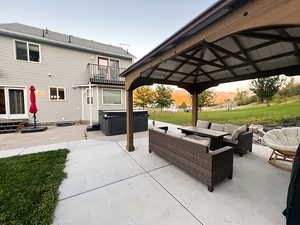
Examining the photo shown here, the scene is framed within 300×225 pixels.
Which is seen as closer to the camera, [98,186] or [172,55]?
[172,55]

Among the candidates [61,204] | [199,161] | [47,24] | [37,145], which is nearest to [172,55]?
[199,161]

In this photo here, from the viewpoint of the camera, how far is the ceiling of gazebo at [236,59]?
95.9 inches

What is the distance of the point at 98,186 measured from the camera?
8.32ft

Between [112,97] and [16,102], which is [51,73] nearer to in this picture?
[16,102]

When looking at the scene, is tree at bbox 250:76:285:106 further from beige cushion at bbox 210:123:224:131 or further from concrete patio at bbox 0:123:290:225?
concrete patio at bbox 0:123:290:225

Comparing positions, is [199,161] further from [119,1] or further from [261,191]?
Result: [119,1]

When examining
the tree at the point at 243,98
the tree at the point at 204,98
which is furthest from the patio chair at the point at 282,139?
the tree at the point at 243,98

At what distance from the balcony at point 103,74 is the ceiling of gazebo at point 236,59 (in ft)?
20.9

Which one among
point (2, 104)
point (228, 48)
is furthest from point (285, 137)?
point (2, 104)

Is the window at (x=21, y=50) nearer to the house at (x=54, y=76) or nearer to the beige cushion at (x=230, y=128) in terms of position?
the house at (x=54, y=76)

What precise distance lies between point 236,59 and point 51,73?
435 inches

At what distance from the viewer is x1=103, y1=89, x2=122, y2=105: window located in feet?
32.6

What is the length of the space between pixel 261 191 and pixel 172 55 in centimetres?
305

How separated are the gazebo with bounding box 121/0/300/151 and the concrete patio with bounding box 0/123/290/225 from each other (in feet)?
4.96
